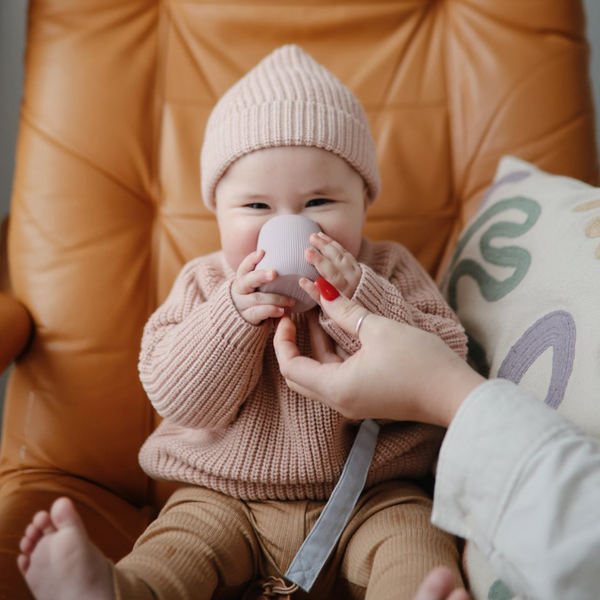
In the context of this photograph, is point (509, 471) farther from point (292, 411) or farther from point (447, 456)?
point (292, 411)

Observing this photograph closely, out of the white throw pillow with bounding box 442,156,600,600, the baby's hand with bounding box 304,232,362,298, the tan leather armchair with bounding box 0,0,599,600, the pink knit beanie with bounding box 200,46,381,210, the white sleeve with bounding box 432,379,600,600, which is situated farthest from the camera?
the tan leather armchair with bounding box 0,0,599,600

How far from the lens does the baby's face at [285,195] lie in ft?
3.10

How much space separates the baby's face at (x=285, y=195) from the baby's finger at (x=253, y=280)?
104mm

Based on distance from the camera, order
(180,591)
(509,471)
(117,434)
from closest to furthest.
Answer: (509,471) < (180,591) < (117,434)

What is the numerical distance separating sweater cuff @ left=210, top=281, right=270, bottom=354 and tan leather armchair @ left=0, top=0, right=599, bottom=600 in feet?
1.17

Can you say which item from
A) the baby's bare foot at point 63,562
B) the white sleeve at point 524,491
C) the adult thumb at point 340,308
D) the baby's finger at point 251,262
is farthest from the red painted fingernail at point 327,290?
the baby's bare foot at point 63,562

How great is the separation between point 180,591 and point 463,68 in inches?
44.1

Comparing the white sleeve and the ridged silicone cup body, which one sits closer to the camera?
the white sleeve

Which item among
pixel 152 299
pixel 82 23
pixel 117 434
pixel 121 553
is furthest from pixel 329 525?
pixel 82 23

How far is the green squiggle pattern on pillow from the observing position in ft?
3.21

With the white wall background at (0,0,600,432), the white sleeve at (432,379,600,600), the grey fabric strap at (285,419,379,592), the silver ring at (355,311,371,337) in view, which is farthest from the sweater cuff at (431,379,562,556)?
the white wall background at (0,0,600,432)

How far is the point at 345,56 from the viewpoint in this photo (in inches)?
52.4

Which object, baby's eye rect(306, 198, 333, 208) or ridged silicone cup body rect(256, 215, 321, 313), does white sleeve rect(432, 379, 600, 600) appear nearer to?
ridged silicone cup body rect(256, 215, 321, 313)

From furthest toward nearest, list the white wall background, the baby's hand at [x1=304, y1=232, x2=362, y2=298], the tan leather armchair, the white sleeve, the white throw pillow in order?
1. the white wall background
2. the tan leather armchair
3. the baby's hand at [x1=304, y1=232, x2=362, y2=298]
4. the white throw pillow
5. the white sleeve
